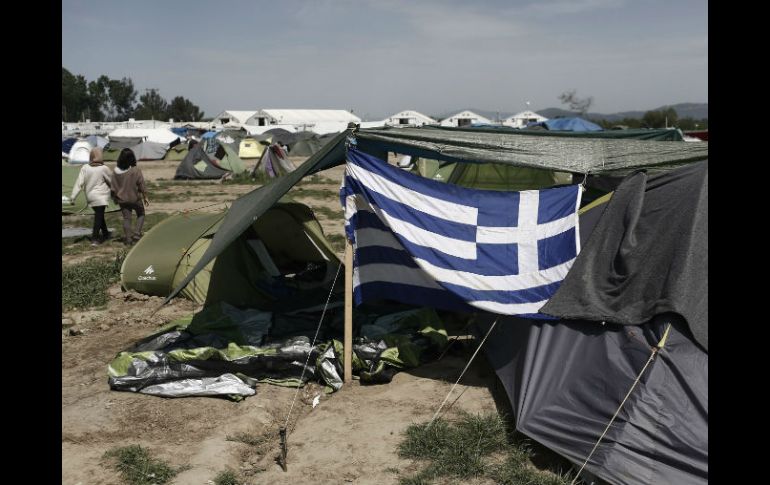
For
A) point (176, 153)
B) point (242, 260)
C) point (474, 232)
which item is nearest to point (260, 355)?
point (474, 232)

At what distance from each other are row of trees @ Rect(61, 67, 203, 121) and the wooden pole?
294ft

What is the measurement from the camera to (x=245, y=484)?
4543 mm

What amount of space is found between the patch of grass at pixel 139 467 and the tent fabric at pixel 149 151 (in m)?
31.0

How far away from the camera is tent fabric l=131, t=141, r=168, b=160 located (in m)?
33.8

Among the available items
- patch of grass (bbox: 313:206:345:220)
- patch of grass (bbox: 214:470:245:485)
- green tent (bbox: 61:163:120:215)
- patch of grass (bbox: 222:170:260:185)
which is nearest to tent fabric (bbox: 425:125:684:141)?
patch of grass (bbox: 214:470:245:485)

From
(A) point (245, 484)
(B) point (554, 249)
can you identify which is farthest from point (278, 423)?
(B) point (554, 249)

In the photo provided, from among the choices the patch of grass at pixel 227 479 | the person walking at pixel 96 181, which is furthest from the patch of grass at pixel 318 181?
the patch of grass at pixel 227 479

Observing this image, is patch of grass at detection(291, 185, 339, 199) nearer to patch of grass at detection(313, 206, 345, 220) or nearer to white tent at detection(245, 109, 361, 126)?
patch of grass at detection(313, 206, 345, 220)

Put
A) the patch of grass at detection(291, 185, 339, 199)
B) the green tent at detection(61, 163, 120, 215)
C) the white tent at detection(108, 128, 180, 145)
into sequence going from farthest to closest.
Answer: the white tent at detection(108, 128, 180, 145)
the patch of grass at detection(291, 185, 339, 199)
the green tent at detection(61, 163, 120, 215)

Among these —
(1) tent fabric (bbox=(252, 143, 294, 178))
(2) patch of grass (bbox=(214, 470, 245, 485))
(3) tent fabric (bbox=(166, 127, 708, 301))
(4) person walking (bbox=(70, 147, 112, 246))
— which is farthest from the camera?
(1) tent fabric (bbox=(252, 143, 294, 178))

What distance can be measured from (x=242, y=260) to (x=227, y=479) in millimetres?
3982

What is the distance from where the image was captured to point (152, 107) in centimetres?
9844
